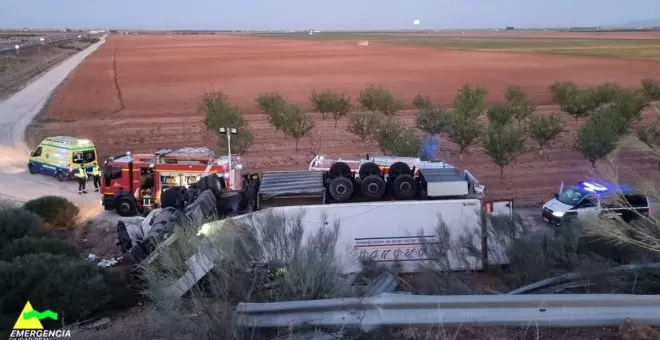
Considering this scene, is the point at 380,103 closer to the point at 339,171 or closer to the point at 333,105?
the point at 333,105

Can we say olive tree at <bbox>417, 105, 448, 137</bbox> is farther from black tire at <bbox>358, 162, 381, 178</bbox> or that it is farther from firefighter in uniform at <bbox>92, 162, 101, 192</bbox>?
black tire at <bbox>358, 162, 381, 178</bbox>

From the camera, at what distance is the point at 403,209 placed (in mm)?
14117

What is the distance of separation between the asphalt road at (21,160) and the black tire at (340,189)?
43.4ft

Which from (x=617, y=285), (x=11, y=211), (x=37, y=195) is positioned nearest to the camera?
(x=617, y=285)

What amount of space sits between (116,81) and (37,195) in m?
60.9

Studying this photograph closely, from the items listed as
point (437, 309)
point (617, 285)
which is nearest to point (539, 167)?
point (617, 285)

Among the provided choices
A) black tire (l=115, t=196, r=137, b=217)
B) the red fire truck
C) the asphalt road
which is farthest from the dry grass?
the asphalt road

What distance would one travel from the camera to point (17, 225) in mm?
16422

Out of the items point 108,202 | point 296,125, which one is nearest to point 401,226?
point 108,202

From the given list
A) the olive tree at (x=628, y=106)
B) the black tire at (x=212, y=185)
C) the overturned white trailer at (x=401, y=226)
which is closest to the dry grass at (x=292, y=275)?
the overturned white trailer at (x=401, y=226)

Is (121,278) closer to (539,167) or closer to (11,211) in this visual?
(11,211)

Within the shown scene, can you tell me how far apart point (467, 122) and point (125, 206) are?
18003 mm

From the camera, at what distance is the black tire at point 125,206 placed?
2258 cm

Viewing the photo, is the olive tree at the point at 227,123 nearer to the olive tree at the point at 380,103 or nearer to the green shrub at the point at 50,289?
the olive tree at the point at 380,103
